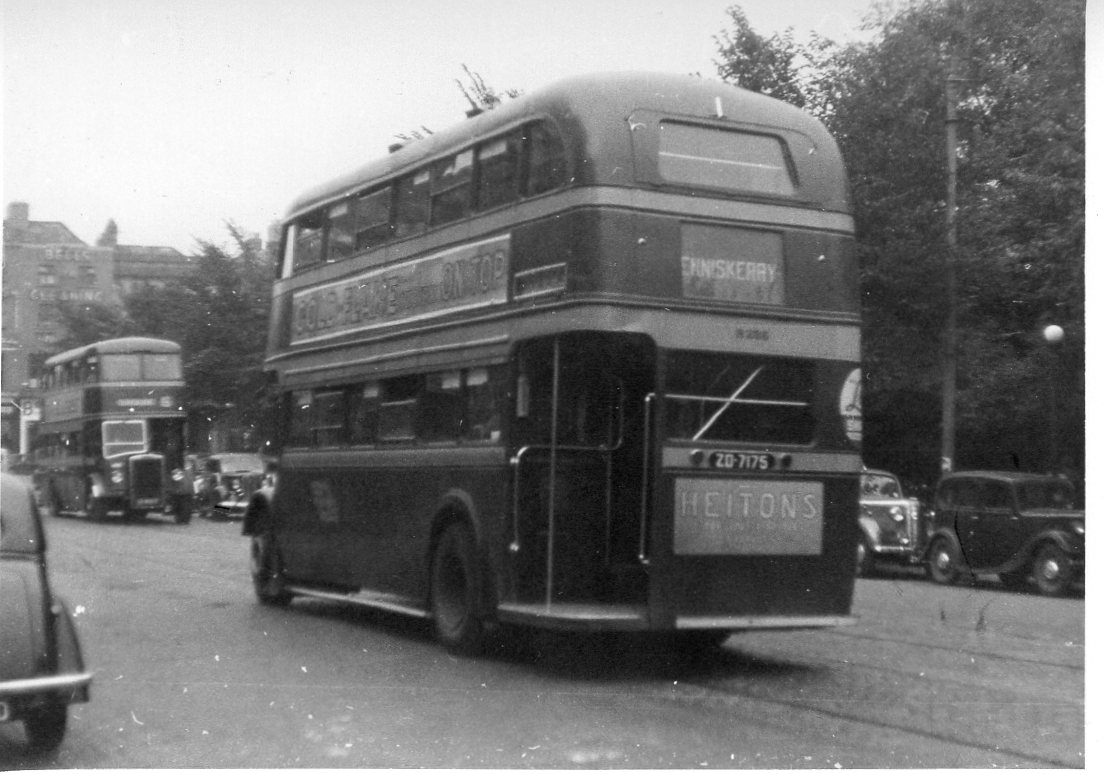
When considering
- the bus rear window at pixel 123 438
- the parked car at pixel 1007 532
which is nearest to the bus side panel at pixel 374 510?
the bus rear window at pixel 123 438

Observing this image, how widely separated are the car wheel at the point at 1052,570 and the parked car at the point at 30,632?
12375 mm

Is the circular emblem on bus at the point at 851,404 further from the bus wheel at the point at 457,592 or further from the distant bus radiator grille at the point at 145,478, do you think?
the distant bus radiator grille at the point at 145,478

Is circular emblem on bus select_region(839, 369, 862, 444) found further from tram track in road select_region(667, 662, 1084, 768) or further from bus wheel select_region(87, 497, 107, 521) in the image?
bus wheel select_region(87, 497, 107, 521)

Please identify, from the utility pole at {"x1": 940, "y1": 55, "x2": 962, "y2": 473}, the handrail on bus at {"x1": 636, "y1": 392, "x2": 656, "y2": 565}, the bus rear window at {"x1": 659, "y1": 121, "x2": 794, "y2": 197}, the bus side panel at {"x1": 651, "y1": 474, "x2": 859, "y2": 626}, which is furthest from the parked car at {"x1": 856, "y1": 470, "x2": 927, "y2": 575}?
the handrail on bus at {"x1": 636, "y1": 392, "x2": 656, "y2": 565}

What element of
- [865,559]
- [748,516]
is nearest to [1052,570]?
[865,559]

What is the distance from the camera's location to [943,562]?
19.2 metres

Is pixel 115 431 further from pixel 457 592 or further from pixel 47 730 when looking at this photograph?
pixel 47 730

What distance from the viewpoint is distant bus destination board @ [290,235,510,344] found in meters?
10.6

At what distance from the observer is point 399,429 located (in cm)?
1202

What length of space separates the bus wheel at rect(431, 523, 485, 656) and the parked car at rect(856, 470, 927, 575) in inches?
395

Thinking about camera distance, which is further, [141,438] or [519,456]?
[141,438]

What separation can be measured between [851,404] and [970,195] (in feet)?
14.6
